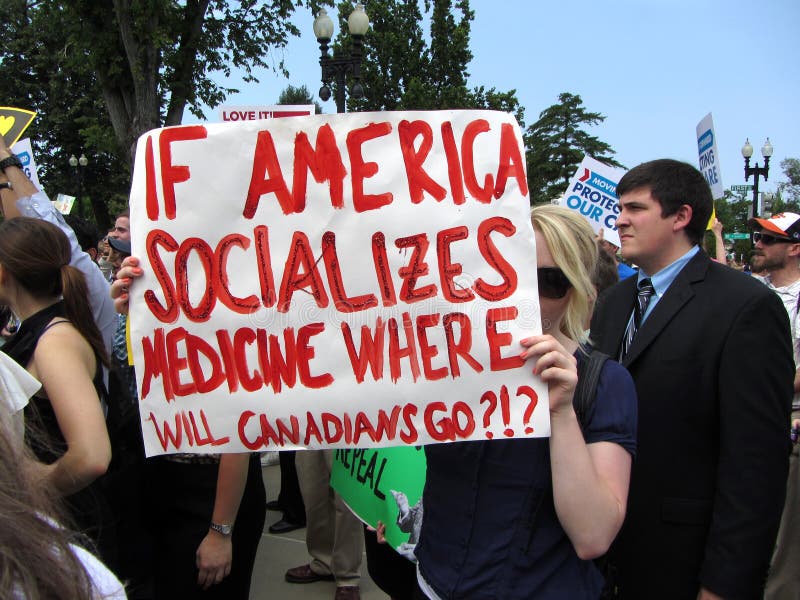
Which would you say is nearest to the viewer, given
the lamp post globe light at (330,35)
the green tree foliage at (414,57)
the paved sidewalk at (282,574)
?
the paved sidewalk at (282,574)

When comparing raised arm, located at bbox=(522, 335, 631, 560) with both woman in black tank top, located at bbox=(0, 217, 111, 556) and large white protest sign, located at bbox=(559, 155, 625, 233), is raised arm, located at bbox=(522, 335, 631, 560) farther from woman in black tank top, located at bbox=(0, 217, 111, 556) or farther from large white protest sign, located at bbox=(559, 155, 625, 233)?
large white protest sign, located at bbox=(559, 155, 625, 233)

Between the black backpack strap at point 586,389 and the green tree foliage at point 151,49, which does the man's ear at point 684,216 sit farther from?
the green tree foliage at point 151,49

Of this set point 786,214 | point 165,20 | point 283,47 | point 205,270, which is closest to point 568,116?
point 283,47

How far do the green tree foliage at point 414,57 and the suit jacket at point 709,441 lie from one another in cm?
3121

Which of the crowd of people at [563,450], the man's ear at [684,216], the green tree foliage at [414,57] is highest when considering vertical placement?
the green tree foliage at [414,57]

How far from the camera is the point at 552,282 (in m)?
1.58

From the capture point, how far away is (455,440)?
1.54 meters

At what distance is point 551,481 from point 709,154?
5.57 meters

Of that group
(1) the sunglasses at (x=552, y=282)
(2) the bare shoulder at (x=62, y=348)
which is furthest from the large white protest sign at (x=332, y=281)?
(2) the bare shoulder at (x=62, y=348)

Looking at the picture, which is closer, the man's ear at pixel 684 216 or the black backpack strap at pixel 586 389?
the black backpack strap at pixel 586 389

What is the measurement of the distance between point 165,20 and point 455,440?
15.8 metres

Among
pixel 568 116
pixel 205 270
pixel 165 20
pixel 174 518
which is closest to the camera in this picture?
pixel 205 270

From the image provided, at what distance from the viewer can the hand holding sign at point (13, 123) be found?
368 cm

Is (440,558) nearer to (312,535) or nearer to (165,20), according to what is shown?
(312,535)
